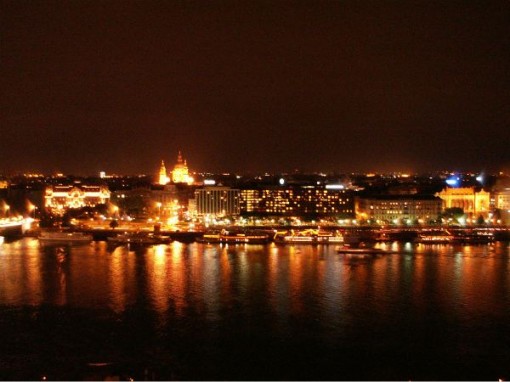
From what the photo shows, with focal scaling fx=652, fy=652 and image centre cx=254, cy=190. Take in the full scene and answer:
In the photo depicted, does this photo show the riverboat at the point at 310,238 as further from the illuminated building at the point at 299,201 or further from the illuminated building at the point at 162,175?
the illuminated building at the point at 162,175

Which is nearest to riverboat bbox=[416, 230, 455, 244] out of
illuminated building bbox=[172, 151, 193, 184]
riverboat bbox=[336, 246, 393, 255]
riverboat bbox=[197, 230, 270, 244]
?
riverboat bbox=[336, 246, 393, 255]

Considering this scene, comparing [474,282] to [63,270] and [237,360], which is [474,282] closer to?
[237,360]

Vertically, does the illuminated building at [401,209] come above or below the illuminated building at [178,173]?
below

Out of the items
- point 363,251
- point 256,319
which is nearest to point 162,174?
point 363,251

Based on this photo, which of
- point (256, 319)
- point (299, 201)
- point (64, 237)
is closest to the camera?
point (256, 319)

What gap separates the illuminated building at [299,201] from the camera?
19344mm

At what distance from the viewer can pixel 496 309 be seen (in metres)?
6.79

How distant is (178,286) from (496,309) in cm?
367

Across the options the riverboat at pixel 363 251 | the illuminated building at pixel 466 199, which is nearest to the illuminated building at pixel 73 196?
the illuminated building at pixel 466 199

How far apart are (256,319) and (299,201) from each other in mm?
13257

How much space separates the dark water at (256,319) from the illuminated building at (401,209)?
7.45 metres

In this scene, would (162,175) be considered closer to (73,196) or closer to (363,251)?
(73,196)

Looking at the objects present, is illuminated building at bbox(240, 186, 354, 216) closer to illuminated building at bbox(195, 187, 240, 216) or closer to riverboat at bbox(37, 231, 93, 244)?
illuminated building at bbox(195, 187, 240, 216)

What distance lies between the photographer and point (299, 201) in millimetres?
19578
